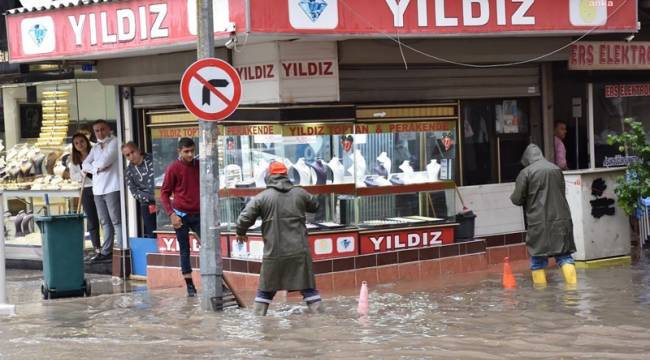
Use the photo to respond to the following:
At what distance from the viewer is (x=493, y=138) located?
55.1ft

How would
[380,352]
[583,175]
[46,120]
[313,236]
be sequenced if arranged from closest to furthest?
1. [380,352]
2. [313,236]
3. [583,175]
4. [46,120]

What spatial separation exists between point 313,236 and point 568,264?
3034 millimetres

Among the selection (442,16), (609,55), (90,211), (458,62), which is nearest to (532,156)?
(442,16)

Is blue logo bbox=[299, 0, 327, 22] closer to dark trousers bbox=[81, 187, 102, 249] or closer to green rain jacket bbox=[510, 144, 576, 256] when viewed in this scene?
green rain jacket bbox=[510, 144, 576, 256]

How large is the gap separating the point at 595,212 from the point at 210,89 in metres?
5.95

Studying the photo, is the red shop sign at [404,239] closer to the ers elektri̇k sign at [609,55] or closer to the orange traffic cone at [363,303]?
the orange traffic cone at [363,303]

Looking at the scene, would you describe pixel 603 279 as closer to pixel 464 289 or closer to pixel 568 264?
pixel 568 264

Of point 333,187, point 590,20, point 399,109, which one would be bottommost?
point 333,187

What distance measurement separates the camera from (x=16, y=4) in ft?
60.4

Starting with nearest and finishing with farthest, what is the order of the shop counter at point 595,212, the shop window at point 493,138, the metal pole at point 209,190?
the metal pole at point 209,190
the shop counter at point 595,212
the shop window at point 493,138

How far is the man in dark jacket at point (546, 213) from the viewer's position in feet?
44.1

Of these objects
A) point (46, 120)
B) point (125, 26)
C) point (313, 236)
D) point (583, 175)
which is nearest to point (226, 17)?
point (125, 26)

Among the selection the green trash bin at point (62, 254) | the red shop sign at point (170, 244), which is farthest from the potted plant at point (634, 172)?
the green trash bin at point (62, 254)

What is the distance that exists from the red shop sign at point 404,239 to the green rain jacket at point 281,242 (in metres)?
2.96
